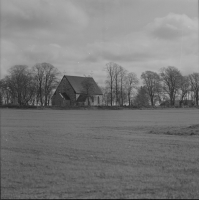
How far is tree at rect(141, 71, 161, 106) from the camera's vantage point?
352ft

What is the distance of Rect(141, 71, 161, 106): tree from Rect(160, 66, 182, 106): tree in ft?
12.1

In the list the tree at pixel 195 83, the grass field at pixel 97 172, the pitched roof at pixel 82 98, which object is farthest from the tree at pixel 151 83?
the grass field at pixel 97 172

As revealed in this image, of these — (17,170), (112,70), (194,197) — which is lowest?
(194,197)

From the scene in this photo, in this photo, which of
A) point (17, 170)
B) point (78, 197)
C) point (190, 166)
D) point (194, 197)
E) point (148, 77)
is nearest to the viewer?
point (78, 197)

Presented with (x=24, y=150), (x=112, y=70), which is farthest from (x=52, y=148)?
(x=112, y=70)

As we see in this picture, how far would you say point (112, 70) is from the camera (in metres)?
71.2

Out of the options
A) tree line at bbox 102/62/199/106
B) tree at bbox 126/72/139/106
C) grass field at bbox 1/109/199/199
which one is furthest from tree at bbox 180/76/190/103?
grass field at bbox 1/109/199/199

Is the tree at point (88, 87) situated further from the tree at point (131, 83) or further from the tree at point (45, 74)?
the tree at point (45, 74)

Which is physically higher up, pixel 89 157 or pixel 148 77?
pixel 148 77

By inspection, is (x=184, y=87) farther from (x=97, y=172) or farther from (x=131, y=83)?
(x=97, y=172)

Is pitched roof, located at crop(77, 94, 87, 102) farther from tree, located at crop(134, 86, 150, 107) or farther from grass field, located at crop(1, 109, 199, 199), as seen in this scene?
grass field, located at crop(1, 109, 199, 199)

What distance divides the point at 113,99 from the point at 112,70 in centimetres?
4573

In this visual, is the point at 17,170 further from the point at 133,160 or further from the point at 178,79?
the point at 178,79

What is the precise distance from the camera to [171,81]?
108 metres
